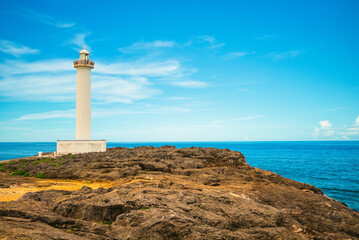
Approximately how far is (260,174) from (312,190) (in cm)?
342

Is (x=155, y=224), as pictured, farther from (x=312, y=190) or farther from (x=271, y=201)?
(x=312, y=190)

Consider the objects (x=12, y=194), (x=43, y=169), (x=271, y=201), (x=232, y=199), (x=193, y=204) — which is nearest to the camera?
(x=193, y=204)

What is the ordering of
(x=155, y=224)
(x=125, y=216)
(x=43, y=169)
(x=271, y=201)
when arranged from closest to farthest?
(x=155, y=224) → (x=125, y=216) → (x=271, y=201) → (x=43, y=169)

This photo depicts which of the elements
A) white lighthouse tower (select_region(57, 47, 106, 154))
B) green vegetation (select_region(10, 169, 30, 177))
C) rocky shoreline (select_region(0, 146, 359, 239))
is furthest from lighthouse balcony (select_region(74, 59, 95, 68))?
rocky shoreline (select_region(0, 146, 359, 239))

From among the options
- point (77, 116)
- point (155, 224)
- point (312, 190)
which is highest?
point (77, 116)

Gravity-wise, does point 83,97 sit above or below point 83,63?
below

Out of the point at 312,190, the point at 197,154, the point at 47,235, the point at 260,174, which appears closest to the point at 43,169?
the point at 197,154

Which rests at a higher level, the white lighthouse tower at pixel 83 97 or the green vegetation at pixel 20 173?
the white lighthouse tower at pixel 83 97

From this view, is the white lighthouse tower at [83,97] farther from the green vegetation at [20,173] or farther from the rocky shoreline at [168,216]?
the rocky shoreline at [168,216]

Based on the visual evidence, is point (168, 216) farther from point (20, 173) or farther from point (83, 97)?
point (83, 97)

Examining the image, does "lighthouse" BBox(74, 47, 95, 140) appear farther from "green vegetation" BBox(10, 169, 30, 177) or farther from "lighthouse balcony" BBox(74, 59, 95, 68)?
"green vegetation" BBox(10, 169, 30, 177)

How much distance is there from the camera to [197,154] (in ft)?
80.9

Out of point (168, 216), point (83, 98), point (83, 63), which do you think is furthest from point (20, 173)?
point (168, 216)

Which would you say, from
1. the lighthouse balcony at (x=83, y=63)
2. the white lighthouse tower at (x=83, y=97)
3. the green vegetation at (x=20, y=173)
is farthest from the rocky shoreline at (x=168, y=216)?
the lighthouse balcony at (x=83, y=63)
